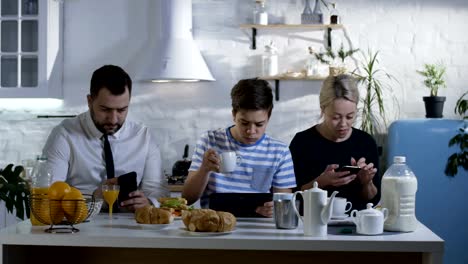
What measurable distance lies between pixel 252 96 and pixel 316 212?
0.87 metres

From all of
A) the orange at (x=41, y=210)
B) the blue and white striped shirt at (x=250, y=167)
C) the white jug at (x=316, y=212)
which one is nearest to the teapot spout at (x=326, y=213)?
the white jug at (x=316, y=212)


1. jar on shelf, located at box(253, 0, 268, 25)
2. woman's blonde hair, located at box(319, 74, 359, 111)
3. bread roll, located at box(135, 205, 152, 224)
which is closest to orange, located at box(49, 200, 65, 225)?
bread roll, located at box(135, 205, 152, 224)

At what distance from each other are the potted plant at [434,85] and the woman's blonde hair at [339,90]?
6.23 feet

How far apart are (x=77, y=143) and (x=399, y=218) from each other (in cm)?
157

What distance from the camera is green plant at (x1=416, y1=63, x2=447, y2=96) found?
5691 mm

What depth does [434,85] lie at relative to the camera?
Answer: 5.73 meters

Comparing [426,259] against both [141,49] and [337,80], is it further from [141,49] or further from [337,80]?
[141,49]

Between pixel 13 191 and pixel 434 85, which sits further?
pixel 434 85

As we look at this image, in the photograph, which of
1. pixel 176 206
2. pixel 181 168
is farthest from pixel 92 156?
pixel 181 168

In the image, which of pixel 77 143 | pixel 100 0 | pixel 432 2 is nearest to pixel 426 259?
pixel 77 143

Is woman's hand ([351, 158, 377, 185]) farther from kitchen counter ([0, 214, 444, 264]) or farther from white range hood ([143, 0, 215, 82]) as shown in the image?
white range hood ([143, 0, 215, 82])

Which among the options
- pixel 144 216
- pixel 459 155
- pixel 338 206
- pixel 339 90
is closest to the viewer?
pixel 144 216

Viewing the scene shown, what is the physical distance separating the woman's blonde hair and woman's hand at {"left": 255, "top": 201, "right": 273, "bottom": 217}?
32.9 inches

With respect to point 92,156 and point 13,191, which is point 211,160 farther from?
point 13,191
